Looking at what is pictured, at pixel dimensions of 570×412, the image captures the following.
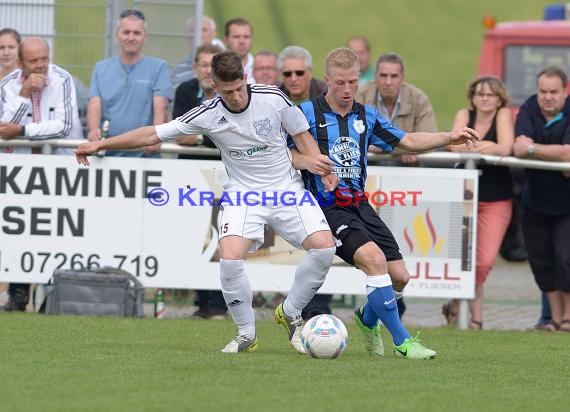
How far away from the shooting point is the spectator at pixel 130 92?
43.6 feet

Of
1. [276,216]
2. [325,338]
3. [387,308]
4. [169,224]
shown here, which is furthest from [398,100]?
[325,338]

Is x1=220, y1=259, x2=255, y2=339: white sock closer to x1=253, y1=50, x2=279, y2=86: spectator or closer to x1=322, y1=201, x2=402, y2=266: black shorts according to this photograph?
x1=322, y1=201, x2=402, y2=266: black shorts

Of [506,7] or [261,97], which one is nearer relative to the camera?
[261,97]

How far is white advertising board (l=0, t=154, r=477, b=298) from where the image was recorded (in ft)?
42.0

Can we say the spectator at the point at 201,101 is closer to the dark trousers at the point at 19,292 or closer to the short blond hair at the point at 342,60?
the dark trousers at the point at 19,292

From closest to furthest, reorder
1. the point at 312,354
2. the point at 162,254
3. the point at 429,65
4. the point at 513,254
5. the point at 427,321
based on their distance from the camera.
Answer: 1. the point at 312,354
2. the point at 162,254
3. the point at 427,321
4. the point at 513,254
5. the point at 429,65

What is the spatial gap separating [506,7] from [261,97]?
1229 inches

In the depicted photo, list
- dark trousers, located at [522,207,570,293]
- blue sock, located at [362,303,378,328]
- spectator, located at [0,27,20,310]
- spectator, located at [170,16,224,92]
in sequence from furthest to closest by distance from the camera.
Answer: spectator, located at [170,16,224,92]
spectator, located at [0,27,20,310]
dark trousers, located at [522,207,570,293]
blue sock, located at [362,303,378,328]

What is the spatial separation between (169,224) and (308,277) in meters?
3.20

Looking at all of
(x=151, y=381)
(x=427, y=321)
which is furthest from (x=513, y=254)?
(x=151, y=381)

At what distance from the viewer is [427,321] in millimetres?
13891

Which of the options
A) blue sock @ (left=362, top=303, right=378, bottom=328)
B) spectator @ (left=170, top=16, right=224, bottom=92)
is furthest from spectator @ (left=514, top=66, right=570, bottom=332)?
spectator @ (left=170, top=16, right=224, bottom=92)

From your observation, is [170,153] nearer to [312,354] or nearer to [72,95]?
[72,95]

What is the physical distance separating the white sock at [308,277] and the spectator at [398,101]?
120 inches
